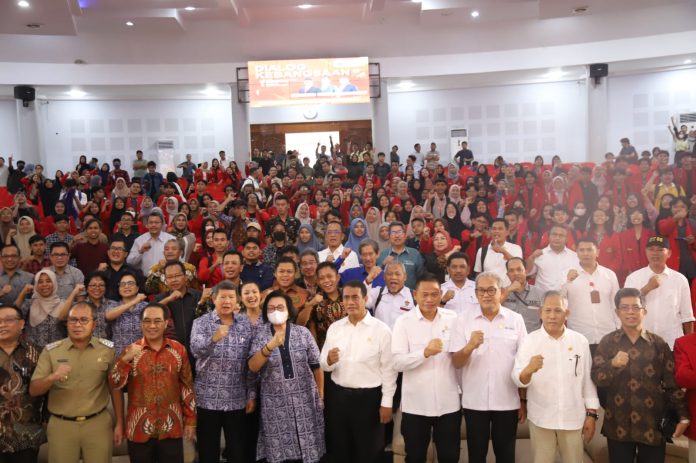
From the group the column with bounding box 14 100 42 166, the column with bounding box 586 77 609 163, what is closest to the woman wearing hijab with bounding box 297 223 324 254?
the column with bounding box 586 77 609 163

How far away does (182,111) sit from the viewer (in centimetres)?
2033

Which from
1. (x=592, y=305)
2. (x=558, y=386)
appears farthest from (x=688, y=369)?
(x=592, y=305)

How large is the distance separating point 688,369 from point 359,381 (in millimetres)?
2040

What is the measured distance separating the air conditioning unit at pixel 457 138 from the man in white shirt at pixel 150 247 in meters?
14.5

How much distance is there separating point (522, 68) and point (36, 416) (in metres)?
15.7

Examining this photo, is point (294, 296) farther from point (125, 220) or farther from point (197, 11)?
point (197, 11)

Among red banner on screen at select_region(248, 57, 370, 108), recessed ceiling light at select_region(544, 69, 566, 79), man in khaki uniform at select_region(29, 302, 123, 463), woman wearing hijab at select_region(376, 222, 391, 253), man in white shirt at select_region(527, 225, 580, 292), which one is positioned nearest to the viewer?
man in khaki uniform at select_region(29, 302, 123, 463)

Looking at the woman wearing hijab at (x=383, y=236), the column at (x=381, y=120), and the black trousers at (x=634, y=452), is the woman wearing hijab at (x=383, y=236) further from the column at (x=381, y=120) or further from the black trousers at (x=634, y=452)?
the column at (x=381, y=120)

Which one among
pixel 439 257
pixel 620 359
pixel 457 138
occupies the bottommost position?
pixel 620 359

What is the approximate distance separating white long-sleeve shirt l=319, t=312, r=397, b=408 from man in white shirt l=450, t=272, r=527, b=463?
1.52ft

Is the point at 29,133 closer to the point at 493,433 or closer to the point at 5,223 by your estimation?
the point at 5,223

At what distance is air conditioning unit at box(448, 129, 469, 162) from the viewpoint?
19984mm

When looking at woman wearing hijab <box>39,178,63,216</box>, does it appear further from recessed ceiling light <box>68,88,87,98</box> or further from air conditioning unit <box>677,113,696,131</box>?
air conditioning unit <box>677,113,696,131</box>

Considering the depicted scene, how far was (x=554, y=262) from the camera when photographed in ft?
18.7
